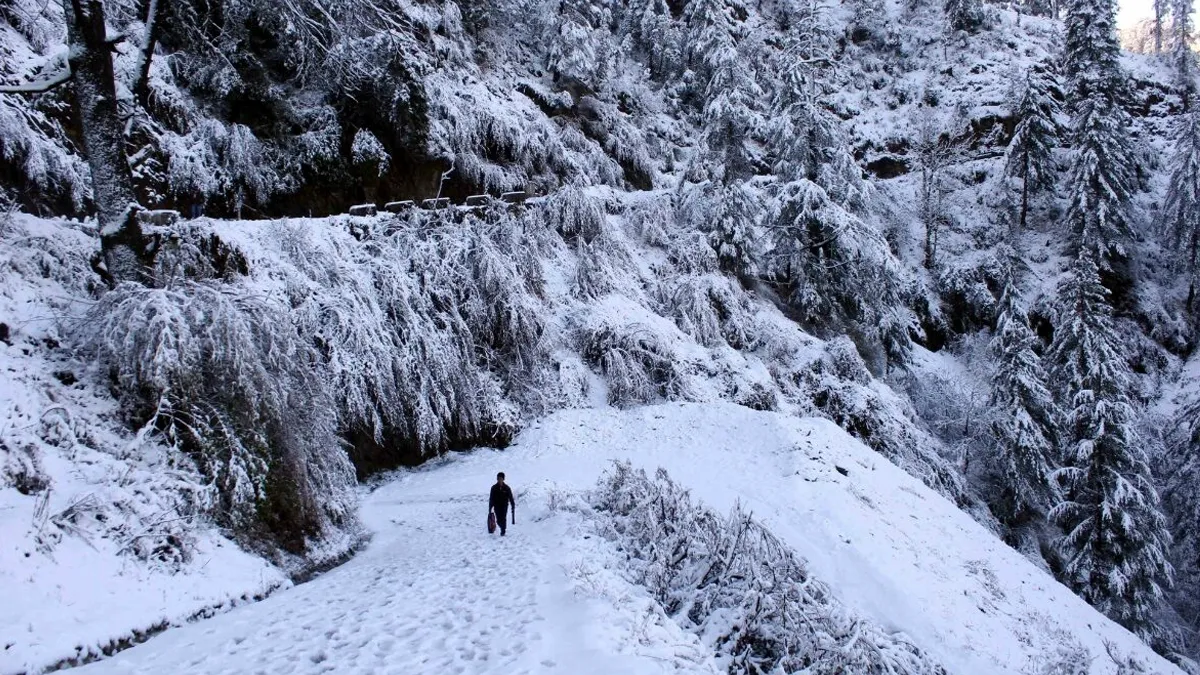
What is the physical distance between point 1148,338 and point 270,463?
44.0 metres

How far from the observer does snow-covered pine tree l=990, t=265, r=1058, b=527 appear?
22547 mm

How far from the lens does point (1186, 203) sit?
34.1 m

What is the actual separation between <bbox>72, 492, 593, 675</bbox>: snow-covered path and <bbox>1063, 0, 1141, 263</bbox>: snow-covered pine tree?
37.6m

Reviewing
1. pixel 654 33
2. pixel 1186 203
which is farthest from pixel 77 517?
pixel 1186 203

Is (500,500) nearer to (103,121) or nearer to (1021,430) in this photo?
(103,121)

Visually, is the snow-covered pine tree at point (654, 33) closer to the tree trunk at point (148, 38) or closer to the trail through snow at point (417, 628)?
the tree trunk at point (148, 38)

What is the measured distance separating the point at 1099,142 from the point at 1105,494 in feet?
78.4

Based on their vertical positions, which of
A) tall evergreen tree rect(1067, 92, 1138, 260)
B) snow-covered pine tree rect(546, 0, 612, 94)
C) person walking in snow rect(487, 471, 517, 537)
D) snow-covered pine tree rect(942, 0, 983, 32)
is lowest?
person walking in snow rect(487, 471, 517, 537)

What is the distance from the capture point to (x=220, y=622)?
5754mm

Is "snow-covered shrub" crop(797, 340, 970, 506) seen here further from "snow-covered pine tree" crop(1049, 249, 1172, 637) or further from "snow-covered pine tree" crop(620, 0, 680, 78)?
"snow-covered pine tree" crop(620, 0, 680, 78)

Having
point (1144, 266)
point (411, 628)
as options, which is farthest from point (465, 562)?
point (1144, 266)

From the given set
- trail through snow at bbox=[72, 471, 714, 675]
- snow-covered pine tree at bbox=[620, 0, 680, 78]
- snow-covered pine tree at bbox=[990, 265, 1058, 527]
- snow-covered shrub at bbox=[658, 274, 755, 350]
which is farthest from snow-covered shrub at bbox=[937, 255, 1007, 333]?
trail through snow at bbox=[72, 471, 714, 675]

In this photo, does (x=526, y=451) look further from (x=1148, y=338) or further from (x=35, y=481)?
(x=1148, y=338)

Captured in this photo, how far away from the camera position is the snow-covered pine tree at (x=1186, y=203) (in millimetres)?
33781
